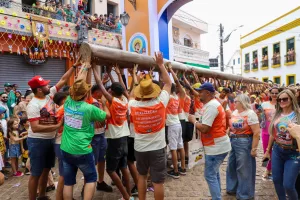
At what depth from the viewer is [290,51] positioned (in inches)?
944

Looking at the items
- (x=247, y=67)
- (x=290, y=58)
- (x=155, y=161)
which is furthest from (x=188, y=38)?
(x=155, y=161)

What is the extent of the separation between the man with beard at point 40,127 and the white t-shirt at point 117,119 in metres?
0.78

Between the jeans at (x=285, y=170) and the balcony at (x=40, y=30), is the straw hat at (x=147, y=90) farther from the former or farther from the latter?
the balcony at (x=40, y=30)

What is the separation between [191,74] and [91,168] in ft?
11.8

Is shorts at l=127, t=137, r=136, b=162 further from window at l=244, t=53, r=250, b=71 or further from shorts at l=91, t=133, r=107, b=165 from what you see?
window at l=244, t=53, r=250, b=71

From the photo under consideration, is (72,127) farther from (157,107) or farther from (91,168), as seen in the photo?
(157,107)

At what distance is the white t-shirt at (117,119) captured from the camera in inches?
165

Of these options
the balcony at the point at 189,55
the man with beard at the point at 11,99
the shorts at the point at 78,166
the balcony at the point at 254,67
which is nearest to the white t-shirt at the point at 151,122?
the shorts at the point at 78,166

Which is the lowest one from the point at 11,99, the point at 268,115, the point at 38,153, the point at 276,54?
the point at 38,153

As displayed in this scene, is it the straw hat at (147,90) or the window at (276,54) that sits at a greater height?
the window at (276,54)

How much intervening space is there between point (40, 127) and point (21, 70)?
9019mm

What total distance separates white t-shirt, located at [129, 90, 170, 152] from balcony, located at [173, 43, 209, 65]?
1433 centimetres

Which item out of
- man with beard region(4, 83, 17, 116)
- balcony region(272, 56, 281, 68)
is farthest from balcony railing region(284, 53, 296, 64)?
man with beard region(4, 83, 17, 116)

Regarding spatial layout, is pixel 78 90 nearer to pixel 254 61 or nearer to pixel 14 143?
pixel 14 143
